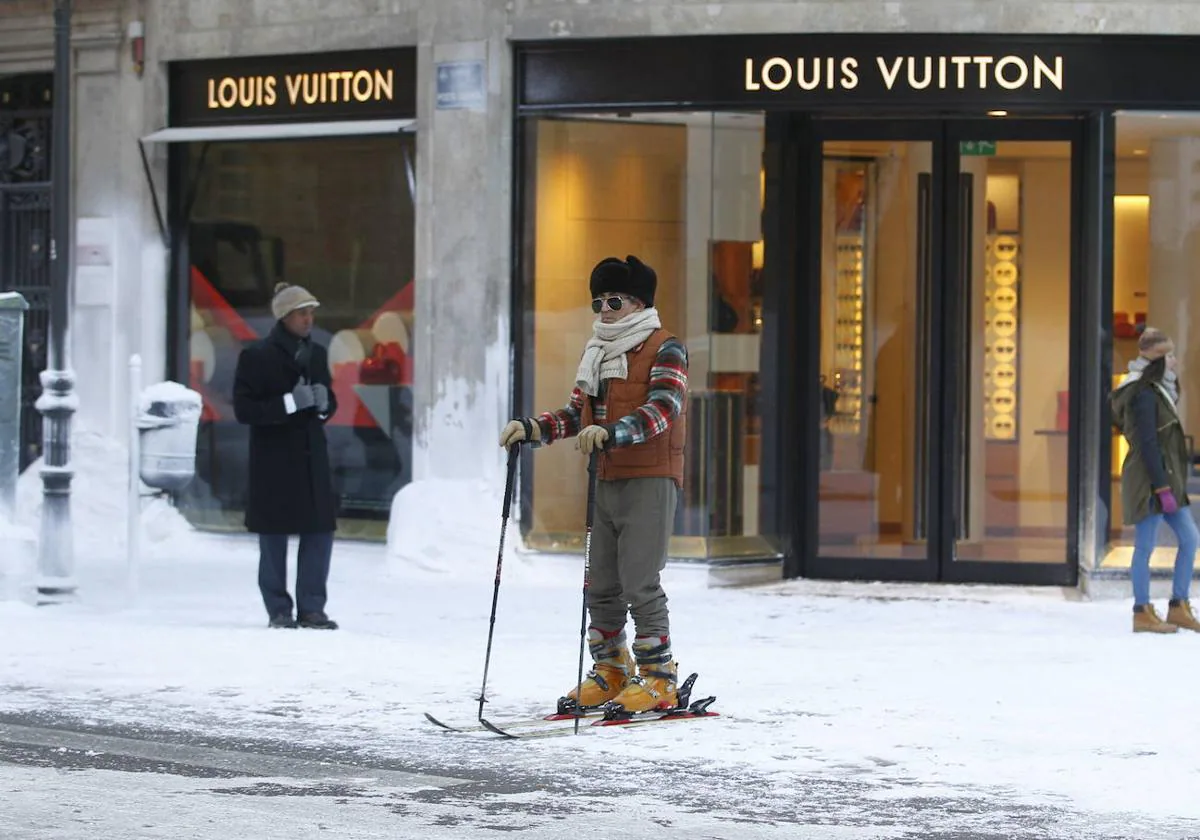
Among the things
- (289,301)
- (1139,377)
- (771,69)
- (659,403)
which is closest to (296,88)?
(771,69)

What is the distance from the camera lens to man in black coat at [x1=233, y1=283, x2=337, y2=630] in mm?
12492

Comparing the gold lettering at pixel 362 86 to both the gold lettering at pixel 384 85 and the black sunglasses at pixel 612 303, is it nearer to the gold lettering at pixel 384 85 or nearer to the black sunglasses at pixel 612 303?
the gold lettering at pixel 384 85

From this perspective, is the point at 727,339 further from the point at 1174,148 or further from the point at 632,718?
the point at 632,718

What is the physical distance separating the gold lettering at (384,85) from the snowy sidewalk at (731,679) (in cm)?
340

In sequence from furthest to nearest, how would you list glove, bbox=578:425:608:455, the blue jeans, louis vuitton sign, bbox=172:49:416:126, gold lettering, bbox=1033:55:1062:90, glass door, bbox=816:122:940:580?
louis vuitton sign, bbox=172:49:416:126 < glass door, bbox=816:122:940:580 < gold lettering, bbox=1033:55:1062:90 < the blue jeans < glove, bbox=578:425:608:455

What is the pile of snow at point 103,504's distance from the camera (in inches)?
667

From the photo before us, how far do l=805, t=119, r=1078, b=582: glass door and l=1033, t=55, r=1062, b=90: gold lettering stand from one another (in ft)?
1.52

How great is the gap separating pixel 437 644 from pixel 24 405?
291 inches

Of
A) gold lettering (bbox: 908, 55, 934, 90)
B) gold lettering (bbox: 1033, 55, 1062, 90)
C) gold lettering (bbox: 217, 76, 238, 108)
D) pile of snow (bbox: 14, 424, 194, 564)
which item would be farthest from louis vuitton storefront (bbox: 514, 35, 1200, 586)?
pile of snow (bbox: 14, 424, 194, 564)

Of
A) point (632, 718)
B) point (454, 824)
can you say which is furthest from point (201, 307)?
point (454, 824)

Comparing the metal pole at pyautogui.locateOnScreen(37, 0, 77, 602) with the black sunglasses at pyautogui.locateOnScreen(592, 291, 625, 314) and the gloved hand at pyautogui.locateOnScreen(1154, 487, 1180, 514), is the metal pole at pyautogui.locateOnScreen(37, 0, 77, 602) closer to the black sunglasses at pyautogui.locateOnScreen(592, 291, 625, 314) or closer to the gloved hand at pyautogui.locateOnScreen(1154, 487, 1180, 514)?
A: the black sunglasses at pyautogui.locateOnScreen(592, 291, 625, 314)

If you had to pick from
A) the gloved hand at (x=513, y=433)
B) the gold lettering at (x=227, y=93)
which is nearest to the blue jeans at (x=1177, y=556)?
the gloved hand at (x=513, y=433)

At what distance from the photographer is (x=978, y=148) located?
1533cm

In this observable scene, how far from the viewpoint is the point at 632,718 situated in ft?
31.7
